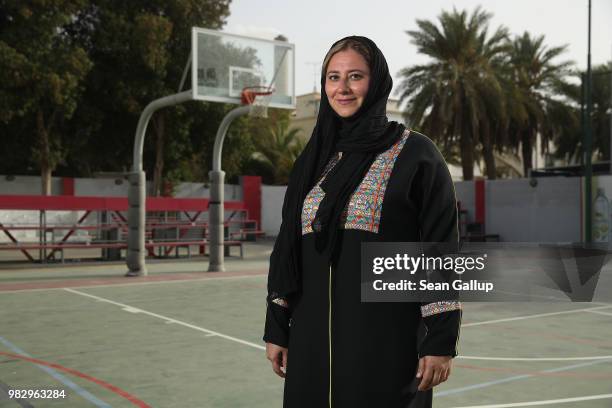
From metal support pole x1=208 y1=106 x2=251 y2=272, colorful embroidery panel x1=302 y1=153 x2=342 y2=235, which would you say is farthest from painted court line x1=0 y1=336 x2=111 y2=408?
metal support pole x1=208 y1=106 x2=251 y2=272

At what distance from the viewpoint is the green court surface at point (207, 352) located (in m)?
5.36

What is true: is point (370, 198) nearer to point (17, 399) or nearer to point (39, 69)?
point (17, 399)

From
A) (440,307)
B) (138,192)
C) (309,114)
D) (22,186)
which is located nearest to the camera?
(440,307)

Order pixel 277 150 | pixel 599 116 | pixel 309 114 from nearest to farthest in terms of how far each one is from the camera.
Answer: pixel 599 116 → pixel 277 150 → pixel 309 114

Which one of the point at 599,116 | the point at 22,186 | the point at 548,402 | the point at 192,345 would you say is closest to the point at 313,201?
the point at 548,402

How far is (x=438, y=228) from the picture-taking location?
2.36 m

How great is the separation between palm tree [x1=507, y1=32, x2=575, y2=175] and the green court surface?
67.6 feet

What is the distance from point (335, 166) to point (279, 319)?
63 cm

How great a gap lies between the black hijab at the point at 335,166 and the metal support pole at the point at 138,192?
11.9 metres

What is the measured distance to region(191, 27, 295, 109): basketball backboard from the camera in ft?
51.1

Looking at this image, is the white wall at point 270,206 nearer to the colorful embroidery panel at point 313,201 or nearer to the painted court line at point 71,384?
the painted court line at point 71,384

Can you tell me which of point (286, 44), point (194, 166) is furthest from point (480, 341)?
point (194, 166)

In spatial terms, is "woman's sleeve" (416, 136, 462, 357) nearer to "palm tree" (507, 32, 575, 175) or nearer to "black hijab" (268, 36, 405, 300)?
"black hijab" (268, 36, 405, 300)

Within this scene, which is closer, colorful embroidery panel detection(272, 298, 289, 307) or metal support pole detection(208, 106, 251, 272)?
colorful embroidery panel detection(272, 298, 289, 307)
